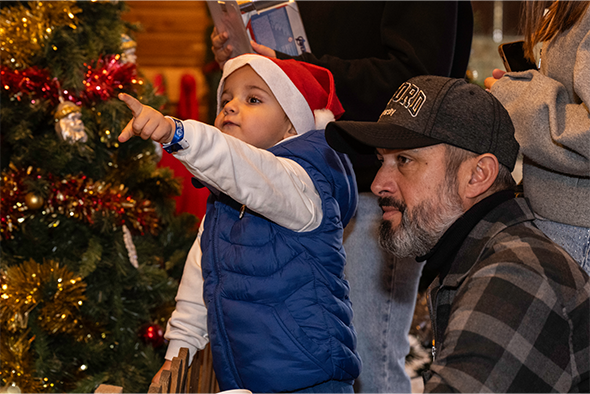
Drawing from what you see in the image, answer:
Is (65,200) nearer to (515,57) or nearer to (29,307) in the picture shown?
(29,307)

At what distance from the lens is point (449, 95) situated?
1104mm

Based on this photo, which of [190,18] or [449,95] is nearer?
Result: [449,95]

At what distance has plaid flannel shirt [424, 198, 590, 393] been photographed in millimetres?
833

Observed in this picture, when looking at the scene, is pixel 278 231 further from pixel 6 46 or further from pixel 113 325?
pixel 6 46

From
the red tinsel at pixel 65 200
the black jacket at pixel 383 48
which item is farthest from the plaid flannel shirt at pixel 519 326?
the red tinsel at pixel 65 200

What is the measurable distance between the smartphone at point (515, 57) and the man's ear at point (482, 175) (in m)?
0.50

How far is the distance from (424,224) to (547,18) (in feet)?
1.84

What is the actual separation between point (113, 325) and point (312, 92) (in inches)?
45.8

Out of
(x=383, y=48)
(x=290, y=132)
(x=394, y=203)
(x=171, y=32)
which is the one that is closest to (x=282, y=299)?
(x=394, y=203)

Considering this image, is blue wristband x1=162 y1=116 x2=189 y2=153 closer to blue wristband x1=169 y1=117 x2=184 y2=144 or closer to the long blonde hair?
blue wristband x1=169 y1=117 x2=184 y2=144

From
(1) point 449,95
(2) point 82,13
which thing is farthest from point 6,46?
(1) point 449,95

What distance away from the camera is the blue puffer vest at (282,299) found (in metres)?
1.32

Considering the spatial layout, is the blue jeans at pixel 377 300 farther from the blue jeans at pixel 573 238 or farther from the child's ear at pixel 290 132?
the blue jeans at pixel 573 238

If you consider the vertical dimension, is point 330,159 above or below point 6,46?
below
